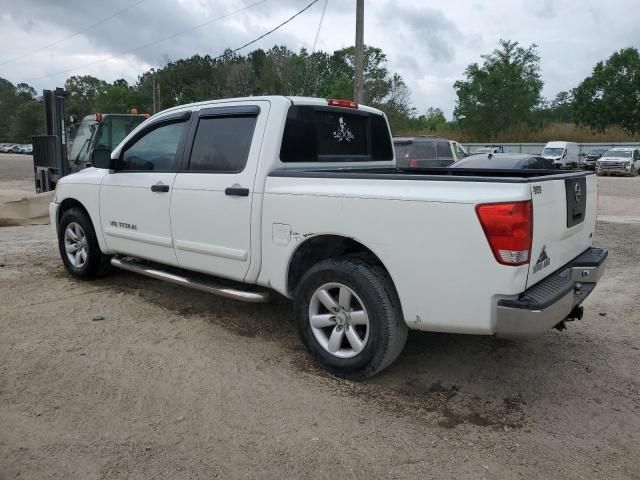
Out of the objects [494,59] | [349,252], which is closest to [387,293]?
[349,252]

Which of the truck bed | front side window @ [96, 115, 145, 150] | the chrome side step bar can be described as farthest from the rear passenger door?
front side window @ [96, 115, 145, 150]

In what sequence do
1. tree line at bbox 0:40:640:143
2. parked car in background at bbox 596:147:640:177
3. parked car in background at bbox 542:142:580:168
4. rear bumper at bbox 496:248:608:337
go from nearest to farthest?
rear bumper at bbox 496:248:608:337 → parked car in background at bbox 596:147:640:177 → parked car in background at bbox 542:142:580:168 → tree line at bbox 0:40:640:143

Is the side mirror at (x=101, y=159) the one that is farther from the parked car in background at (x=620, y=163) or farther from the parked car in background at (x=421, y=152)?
the parked car in background at (x=620, y=163)

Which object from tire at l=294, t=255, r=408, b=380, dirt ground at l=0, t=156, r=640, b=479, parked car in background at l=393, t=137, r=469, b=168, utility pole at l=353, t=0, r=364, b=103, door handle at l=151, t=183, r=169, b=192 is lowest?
dirt ground at l=0, t=156, r=640, b=479

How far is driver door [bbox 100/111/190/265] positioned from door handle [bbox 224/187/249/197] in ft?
2.50

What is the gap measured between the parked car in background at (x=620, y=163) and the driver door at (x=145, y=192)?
103 feet

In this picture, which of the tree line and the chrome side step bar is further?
the tree line

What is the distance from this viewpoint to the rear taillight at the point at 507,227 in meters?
2.89

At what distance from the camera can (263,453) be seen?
9.46 ft

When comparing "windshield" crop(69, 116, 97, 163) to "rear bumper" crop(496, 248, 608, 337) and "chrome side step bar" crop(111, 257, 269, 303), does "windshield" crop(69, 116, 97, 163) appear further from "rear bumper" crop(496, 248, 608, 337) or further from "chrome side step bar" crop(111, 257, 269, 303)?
"rear bumper" crop(496, 248, 608, 337)

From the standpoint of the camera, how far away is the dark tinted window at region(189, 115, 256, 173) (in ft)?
14.0

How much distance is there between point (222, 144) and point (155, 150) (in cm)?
95

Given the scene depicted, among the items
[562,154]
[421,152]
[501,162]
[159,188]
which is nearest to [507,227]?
[159,188]

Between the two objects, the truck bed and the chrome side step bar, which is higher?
the truck bed
